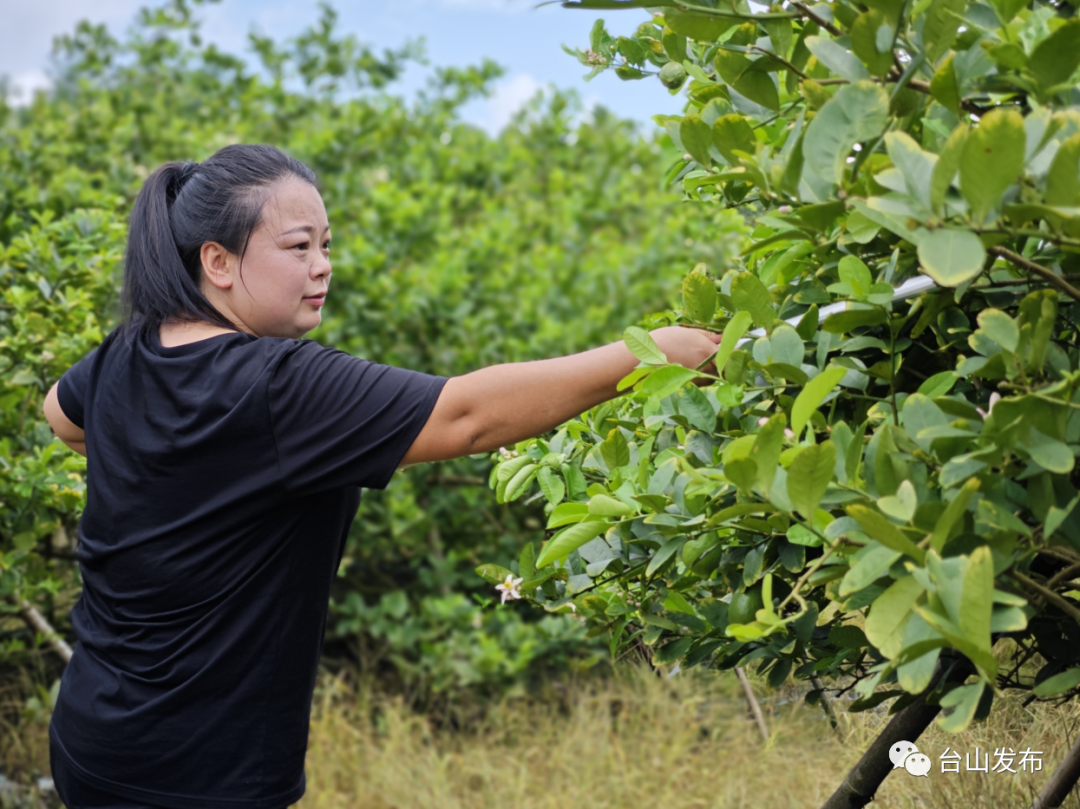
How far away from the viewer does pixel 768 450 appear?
916 mm

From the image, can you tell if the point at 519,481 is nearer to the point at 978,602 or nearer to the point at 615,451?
the point at 615,451

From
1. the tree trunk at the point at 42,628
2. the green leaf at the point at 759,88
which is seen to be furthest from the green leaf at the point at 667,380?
the tree trunk at the point at 42,628

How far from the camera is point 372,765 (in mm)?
3645

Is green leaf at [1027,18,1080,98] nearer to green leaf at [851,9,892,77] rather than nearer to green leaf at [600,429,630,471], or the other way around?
green leaf at [851,9,892,77]

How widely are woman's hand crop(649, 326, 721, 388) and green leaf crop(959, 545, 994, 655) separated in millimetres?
609

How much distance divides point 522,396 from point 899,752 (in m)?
0.80

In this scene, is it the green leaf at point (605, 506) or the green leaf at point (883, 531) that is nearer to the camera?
the green leaf at point (883, 531)

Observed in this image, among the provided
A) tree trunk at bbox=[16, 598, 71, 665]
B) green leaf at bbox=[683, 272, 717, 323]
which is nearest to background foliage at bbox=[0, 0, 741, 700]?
tree trunk at bbox=[16, 598, 71, 665]

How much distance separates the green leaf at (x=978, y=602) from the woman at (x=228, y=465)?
2.33 ft

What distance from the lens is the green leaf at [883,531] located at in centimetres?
83

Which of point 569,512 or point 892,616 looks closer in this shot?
point 892,616

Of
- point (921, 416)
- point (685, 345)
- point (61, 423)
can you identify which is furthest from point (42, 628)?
point (921, 416)

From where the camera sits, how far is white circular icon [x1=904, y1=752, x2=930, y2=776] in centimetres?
162

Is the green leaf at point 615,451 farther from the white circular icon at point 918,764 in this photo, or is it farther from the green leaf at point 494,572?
the white circular icon at point 918,764
